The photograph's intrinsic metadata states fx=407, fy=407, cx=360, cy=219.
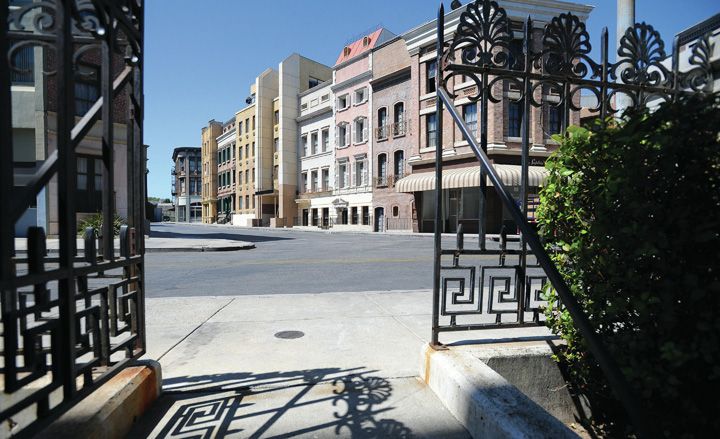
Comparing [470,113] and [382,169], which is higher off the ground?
[470,113]

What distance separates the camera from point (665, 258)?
165 centimetres

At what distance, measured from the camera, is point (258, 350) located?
332 centimetres

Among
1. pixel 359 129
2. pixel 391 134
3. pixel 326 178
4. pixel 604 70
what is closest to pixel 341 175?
pixel 326 178

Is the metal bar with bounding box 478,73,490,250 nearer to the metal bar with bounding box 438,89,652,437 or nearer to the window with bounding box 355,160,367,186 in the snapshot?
the metal bar with bounding box 438,89,652,437

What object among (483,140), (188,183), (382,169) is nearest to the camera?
(483,140)

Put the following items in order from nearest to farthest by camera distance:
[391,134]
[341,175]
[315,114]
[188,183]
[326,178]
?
[391,134] < [341,175] < [326,178] < [315,114] < [188,183]

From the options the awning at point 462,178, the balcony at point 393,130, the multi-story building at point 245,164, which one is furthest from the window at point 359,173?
the multi-story building at point 245,164

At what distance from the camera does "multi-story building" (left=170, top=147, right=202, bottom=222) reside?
8050cm

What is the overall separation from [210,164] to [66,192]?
232 ft

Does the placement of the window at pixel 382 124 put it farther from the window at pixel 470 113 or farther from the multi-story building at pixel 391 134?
the window at pixel 470 113

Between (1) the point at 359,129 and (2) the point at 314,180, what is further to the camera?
(2) the point at 314,180

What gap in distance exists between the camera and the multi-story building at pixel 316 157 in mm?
41406

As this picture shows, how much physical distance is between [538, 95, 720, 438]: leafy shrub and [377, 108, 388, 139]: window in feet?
106

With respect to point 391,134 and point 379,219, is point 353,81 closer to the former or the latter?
point 391,134
